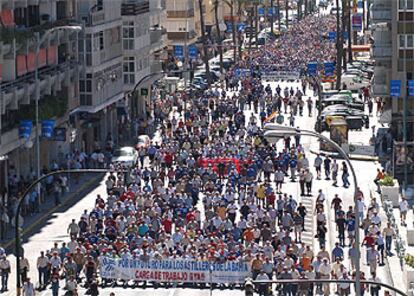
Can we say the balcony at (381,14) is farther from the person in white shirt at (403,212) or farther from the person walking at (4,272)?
the person walking at (4,272)

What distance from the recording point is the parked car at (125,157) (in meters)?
76.6

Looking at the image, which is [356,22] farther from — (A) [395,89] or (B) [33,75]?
(B) [33,75]

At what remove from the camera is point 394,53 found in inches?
3364

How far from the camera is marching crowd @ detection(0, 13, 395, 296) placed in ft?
168

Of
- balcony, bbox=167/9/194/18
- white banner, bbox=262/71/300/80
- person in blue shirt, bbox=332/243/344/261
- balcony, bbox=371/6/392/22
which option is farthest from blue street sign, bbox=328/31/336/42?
person in blue shirt, bbox=332/243/344/261

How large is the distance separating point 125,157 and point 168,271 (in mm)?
26571

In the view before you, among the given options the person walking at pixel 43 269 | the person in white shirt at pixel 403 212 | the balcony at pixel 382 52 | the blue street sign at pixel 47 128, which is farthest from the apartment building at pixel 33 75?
the person in white shirt at pixel 403 212

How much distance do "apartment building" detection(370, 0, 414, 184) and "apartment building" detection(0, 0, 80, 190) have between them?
55.9ft

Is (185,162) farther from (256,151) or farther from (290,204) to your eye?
(290,204)

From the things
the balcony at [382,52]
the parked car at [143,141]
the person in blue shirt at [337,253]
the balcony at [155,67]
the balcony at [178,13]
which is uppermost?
the balcony at [178,13]

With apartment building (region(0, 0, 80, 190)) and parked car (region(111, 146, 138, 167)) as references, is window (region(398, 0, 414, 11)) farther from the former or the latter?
apartment building (region(0, 0, 80, 190))

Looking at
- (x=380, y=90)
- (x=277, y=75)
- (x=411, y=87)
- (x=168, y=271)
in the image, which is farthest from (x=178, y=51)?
(x=168, y=271)

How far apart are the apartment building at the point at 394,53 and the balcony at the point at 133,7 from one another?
17.5m

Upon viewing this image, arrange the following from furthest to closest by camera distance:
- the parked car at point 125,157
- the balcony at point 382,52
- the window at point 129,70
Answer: the window at point 129,70
the balcony at point 382,52
the parked car at point 125,157
